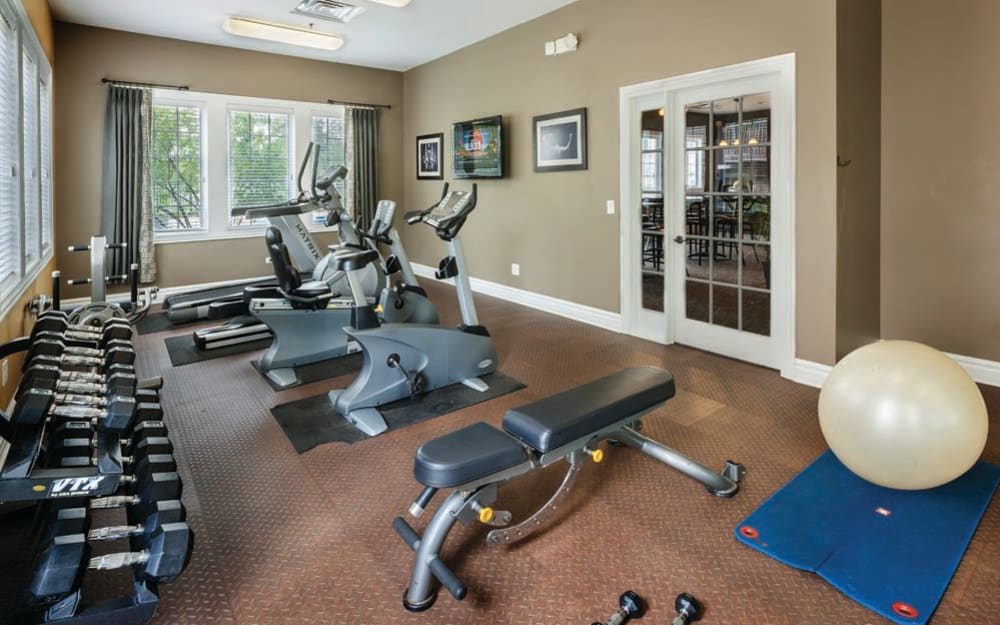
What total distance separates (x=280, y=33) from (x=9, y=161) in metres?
3.20

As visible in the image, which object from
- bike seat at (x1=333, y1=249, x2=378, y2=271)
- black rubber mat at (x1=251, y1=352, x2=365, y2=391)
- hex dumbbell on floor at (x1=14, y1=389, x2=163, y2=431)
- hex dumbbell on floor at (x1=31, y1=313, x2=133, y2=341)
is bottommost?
Answer: black rubber mat at (x1=251, y1=352, x2=365, y2=391)

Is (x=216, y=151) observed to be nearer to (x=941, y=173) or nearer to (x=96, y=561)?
(x=96, y=561)

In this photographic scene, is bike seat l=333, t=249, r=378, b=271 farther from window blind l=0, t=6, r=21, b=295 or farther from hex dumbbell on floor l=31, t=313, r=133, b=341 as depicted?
window blind l=0, t=6, r=21, b=295

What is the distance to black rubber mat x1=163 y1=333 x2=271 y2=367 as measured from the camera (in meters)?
4.44

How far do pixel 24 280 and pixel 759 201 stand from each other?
4880 millimetres

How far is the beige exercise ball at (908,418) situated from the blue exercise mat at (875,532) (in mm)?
109

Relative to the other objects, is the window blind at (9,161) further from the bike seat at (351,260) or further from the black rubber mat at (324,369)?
the bike seat at (351,260)

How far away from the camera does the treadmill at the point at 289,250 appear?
4.57 metres

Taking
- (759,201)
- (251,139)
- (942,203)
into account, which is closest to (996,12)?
(942,203)

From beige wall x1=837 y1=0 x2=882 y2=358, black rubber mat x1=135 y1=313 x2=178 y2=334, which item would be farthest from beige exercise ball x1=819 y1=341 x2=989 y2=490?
black rubber mat x1=135 y1=313 x2=178 y2=334

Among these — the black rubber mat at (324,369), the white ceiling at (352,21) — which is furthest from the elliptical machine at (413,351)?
the white ceiling at (352,21)

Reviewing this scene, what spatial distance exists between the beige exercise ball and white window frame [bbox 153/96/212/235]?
22.1ft

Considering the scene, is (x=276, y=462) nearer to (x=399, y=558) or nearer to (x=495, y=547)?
(x=399, y=558)

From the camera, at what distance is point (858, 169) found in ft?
12.0
